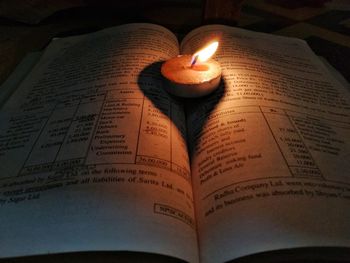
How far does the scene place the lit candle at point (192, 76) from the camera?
1.43ft

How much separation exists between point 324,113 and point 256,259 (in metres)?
0.26

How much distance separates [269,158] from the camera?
35 centimetres

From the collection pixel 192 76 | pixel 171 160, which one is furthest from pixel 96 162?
pixel 192 76

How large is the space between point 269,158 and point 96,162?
0.64 ft

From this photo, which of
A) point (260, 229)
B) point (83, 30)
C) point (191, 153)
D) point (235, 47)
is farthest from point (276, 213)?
point (83, 30)

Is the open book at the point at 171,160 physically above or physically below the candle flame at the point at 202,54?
below

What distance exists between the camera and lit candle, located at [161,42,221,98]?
0.44 m

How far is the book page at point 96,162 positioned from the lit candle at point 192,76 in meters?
0.03

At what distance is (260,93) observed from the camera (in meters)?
0.46

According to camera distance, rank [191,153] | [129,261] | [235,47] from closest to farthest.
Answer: [129,261] < [191,153] < [235,47]

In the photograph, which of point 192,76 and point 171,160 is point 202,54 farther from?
point 171,160

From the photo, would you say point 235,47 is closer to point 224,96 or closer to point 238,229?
point 224,96

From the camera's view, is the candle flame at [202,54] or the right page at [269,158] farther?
A: the candle flame at [202,54]

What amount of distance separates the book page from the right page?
0.09 ft
